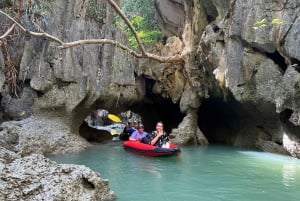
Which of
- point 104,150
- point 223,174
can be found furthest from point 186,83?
point 223,174

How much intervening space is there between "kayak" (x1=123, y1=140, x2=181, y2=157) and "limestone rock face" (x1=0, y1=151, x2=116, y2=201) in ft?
15.5

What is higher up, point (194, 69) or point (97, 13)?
point (97, 13)

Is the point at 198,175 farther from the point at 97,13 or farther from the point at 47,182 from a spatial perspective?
the point at 97,13

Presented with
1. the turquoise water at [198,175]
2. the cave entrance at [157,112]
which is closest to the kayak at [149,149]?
the turquoise water at [198,175]

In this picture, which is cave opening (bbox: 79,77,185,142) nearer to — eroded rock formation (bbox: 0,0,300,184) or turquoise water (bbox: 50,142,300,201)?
eroded rock formation (bbox: 0,0,300,184)

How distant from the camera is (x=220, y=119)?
58.0ft

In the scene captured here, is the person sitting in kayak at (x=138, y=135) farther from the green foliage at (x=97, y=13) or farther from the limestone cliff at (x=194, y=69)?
the green foliage at (x=97, y=13)

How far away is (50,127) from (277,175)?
742 cm

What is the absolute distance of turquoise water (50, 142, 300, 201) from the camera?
6.79 m

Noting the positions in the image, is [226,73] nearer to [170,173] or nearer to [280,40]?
[280,40]

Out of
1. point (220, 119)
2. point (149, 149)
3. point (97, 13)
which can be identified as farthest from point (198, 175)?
point (220, 119)

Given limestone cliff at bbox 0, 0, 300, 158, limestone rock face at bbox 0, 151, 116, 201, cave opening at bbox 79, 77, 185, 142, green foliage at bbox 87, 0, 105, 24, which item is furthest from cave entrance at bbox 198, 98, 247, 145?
limestone rock face at bbox 0, 151, 116, 201

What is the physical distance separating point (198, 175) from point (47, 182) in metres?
4.29

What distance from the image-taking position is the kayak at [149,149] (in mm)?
10672
